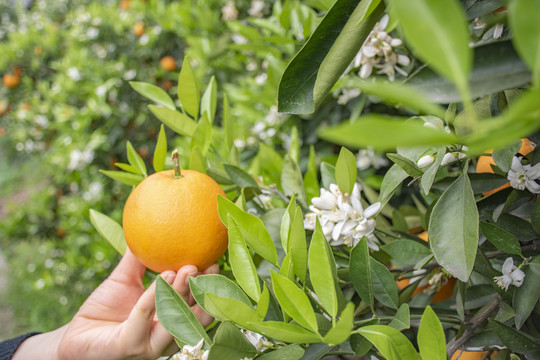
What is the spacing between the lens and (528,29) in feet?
0.70

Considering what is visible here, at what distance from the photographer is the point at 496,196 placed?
1.73 ft

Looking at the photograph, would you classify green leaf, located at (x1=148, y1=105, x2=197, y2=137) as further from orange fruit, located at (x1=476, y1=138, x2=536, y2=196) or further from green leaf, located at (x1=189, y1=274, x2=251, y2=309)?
orange fruit, located at (x1=476, y1=138, x2=536, y2=196)

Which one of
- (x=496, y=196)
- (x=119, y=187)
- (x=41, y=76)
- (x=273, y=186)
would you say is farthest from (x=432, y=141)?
(x=41, y=76)

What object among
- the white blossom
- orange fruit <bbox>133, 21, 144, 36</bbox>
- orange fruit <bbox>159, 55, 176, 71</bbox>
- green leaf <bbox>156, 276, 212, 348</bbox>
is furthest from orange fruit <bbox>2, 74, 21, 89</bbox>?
the white blossom

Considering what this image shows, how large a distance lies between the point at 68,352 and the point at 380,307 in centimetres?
49

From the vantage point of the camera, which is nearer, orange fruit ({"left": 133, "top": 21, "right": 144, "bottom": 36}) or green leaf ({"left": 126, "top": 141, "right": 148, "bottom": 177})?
green leaf ({"left": 126, "top": 141, "right": 148, "bottom": 177})

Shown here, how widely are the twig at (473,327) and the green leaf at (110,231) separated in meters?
0.49

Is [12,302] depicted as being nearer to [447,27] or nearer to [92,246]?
[92,246]

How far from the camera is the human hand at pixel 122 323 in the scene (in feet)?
1.86

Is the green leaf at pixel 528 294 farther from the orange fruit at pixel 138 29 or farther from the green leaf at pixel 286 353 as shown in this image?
the orange fruit at pixel 138 29

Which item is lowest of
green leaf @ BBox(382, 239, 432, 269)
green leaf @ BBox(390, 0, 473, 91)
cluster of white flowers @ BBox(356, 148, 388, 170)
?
cluster of white flowers @ BBox(356, 148, 388, 170)

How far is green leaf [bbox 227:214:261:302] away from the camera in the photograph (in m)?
0.46

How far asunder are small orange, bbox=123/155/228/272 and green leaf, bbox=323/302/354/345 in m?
0.24

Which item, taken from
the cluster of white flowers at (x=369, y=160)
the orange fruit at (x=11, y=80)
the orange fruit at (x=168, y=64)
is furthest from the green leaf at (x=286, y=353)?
the orange fruit at (x=11, y=80)
